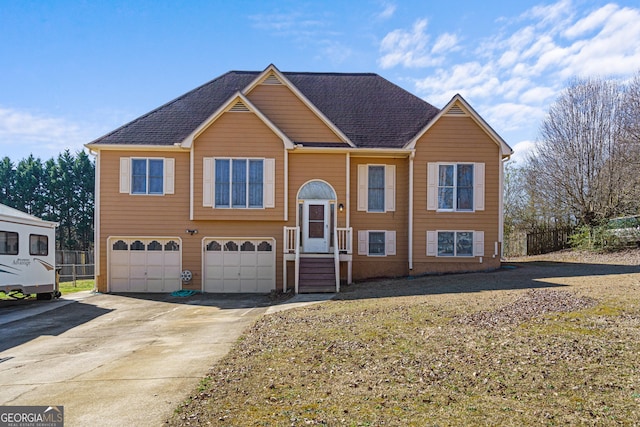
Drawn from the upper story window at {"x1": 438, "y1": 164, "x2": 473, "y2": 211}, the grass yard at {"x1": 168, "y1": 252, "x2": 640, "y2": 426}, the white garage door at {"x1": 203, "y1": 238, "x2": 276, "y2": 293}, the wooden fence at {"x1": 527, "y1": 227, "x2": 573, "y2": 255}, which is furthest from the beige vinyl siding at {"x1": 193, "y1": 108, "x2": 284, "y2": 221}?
the wooden fence at {"x1": 527, "y1": 227, "x2": 573, "y2": 255}

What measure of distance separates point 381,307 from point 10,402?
754 centimetres

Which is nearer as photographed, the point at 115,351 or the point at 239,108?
the point at 115,351

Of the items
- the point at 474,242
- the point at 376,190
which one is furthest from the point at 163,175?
the point at 474,242

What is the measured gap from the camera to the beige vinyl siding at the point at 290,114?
18844mm

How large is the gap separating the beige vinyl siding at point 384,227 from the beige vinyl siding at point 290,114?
1.79m

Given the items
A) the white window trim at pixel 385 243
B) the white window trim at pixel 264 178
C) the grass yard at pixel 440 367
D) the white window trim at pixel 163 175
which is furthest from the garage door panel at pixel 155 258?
the grass yard at pixel 440 367

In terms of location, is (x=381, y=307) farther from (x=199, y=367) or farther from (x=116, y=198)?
(x=116, y=198)

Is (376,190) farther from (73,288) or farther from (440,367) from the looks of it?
(73,288)

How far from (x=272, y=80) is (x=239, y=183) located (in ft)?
14.3

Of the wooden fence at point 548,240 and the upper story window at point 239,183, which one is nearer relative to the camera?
the upper story window at point 239,183

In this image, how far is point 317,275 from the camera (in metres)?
16.8

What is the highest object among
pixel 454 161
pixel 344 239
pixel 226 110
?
pixel 226 110

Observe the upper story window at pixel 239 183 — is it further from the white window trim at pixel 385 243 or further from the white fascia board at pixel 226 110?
the white window trim at pixel 385 243

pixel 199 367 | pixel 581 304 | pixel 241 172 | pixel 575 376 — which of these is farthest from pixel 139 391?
pixel 241 172
